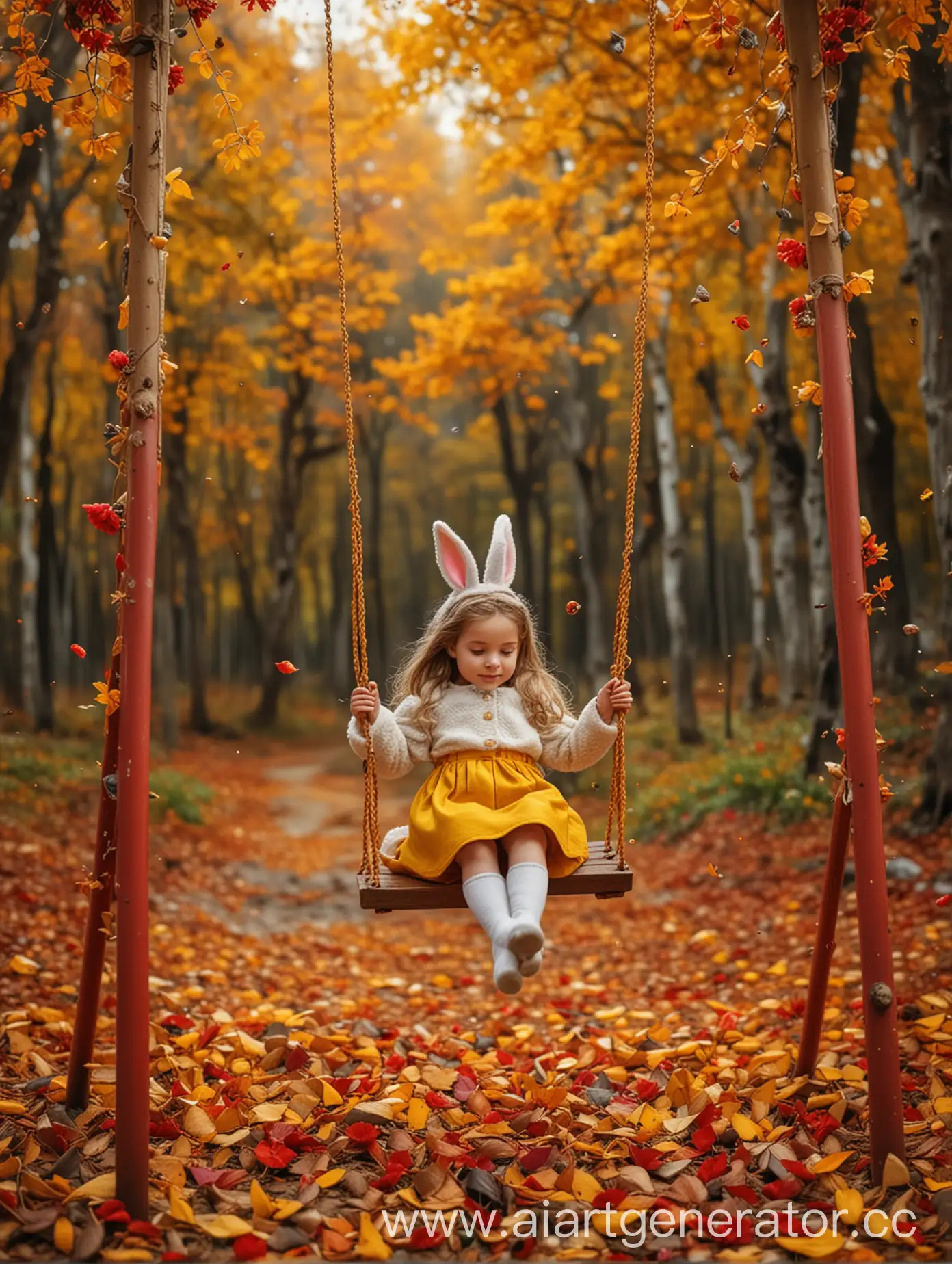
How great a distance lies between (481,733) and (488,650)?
0.82 feet

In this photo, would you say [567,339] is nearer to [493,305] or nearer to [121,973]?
[493,305]

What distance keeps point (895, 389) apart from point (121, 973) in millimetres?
11213

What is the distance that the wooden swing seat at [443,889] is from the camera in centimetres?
278

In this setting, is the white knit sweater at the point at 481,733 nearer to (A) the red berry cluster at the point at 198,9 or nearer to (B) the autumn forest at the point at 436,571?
(B) the autumn forest at the point at 436,571

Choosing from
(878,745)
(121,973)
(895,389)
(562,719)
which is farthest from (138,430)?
(895,389)

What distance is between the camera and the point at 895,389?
1171 cm

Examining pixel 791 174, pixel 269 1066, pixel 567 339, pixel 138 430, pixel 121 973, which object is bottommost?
pixel 269 1066

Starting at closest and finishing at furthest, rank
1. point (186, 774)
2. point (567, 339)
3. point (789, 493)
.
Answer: point (789, 493) < point (567, 339) < point (186, 774)

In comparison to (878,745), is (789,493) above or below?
above

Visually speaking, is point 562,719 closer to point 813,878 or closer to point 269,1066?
point 269,1066

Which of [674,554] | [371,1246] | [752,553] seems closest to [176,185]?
[371,1246]

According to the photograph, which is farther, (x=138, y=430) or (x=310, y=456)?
(x=310, y=456)

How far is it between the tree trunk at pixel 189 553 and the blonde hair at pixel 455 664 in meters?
8.78

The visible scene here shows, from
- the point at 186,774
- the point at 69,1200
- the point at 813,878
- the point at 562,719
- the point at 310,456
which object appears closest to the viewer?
the point at 69,1200
